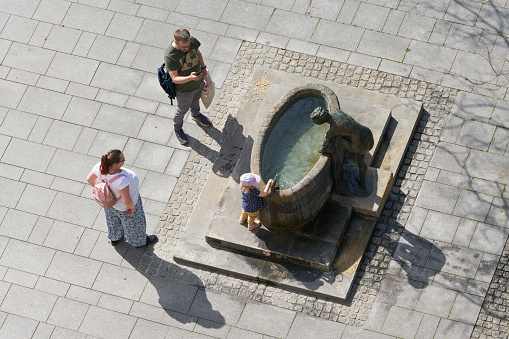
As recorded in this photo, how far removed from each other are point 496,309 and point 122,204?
475 centimetres

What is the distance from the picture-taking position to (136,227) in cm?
1102

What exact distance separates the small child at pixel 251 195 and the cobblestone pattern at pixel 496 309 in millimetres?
3016

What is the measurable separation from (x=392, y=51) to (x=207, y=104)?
295 centimetres

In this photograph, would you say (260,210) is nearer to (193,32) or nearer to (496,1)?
(193,32)

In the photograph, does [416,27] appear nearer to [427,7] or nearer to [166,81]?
[427,7]

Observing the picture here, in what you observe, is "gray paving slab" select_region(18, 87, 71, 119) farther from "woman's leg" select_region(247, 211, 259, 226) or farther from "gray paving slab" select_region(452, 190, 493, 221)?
"gray paving slab" select_region(452, 190, 493, 221)

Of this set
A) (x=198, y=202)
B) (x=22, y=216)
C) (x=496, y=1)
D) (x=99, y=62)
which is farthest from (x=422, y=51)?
(x=22, y=216)

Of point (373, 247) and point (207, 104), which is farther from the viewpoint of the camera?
point (207, 104)

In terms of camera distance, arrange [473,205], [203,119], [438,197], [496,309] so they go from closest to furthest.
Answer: [496,309], [473,205], [438,197], [203,119]

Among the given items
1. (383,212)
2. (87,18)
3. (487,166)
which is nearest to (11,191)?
(87,18)

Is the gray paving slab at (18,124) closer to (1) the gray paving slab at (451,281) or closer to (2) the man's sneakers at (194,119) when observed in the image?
(2) the man's sneakers at (194,119)

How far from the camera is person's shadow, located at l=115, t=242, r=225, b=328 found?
1077 centimetres

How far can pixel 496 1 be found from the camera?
13.2m

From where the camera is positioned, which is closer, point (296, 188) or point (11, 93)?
point (296, 188)
